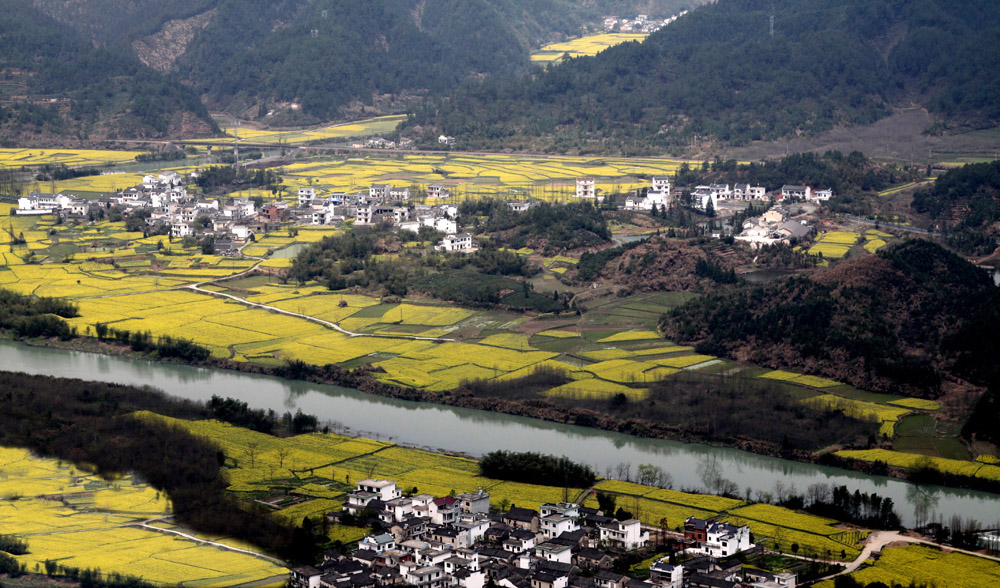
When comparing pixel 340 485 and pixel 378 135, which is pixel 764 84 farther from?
pixel 340 485

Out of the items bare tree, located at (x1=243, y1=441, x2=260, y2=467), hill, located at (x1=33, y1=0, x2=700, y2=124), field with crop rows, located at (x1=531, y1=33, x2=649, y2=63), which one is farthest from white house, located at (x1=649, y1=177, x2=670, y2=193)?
field with crop rows, located at (x1=531, y1=33, x2=649, y2=63)

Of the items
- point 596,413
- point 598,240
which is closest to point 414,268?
point 598,240

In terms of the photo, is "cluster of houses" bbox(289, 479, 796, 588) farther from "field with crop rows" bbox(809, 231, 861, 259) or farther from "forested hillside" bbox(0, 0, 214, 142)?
"forested hillside" bbox(0, 0, 214, 142)

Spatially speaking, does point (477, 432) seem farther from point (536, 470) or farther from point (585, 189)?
point (585, 189)

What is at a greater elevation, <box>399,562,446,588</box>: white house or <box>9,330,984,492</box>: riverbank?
<box>9,330,984,492</box>: riverbank

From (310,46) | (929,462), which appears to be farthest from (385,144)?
(929,462)
